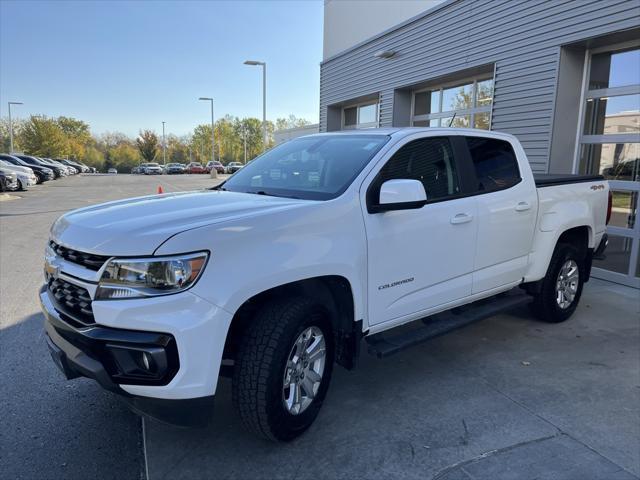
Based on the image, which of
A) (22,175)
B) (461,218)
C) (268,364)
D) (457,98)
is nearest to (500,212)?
(461,218)

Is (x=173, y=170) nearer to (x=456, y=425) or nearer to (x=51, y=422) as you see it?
(x=51, y=422)

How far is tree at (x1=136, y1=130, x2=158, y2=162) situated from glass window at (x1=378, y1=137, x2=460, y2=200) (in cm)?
8980

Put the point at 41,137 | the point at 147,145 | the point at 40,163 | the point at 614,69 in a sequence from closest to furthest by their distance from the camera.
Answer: the point at 614,69
the point at 40,163
the point at 41,137
the point at 147,145

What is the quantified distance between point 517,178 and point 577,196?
1.04m

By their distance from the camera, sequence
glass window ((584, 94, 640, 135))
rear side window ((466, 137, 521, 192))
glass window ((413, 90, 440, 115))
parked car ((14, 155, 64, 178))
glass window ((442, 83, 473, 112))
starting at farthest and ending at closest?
parked car ((14, 155, 64, 178)) < glass window ((413, 90, 440, 115)) < glass window ((442, 83, 473, 112)) < glass window ((584, 94, 640, 135)) < rear side window ((466, 137, 521, 192))

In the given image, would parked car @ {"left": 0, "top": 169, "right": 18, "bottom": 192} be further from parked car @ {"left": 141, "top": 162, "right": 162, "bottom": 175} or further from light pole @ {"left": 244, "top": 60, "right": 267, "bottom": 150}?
parked car @ {"left": 141, "top": 162, "right": 162, "bottom": 175}

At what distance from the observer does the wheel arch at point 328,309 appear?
271 cm

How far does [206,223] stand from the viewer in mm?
2555

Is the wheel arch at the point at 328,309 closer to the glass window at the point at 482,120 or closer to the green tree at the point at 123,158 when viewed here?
the glass window at the point at 482,120

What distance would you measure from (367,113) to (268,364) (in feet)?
42.8

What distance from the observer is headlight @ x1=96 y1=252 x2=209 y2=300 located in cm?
236

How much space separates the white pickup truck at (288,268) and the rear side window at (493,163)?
2cm

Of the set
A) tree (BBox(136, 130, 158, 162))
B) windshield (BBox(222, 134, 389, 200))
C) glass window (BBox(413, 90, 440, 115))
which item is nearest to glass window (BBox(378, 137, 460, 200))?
windshield (BBox(222, 134, 389, 200))

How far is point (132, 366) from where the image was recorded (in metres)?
2.39
